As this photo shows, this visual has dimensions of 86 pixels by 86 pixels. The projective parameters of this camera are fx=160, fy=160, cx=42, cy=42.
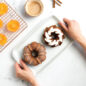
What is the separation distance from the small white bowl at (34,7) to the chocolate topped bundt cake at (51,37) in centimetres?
13

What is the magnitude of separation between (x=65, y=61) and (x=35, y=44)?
251mm

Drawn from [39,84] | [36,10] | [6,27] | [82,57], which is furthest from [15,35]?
[82,57]

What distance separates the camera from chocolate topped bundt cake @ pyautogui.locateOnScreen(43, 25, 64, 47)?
1018mm

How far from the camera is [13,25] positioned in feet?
3.33

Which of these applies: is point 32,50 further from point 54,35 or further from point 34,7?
point 34,7

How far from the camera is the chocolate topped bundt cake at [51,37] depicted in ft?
3.34

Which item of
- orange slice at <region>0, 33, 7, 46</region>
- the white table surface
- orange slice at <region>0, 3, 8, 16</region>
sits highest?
orange slice at <region>0, 3, 8, 16</region>

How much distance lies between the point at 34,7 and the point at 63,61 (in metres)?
0.41

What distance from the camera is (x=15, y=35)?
41.1 inches

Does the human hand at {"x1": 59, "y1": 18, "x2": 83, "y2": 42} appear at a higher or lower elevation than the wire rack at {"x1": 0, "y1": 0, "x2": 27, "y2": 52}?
lower

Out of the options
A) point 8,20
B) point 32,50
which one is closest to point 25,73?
point 32,50

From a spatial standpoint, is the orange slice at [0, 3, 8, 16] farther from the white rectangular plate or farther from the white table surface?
the white rectangular plate

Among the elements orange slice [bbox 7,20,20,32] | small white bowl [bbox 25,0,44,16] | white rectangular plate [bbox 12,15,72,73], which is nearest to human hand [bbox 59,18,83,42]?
white rectangular plate [bbox 12,15,72,73]

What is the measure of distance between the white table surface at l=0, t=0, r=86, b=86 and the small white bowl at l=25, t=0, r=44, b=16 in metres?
0.04
